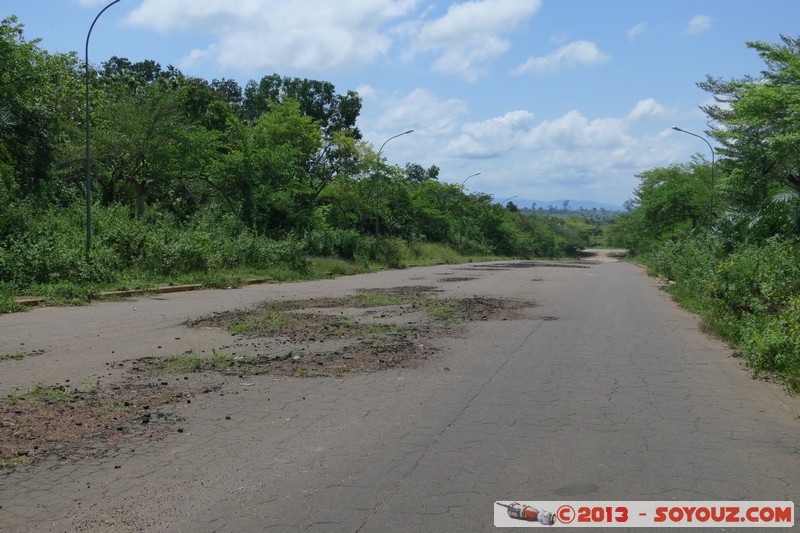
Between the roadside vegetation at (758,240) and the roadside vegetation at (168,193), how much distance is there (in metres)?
14.9

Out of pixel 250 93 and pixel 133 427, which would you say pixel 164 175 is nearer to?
pixel 133 427

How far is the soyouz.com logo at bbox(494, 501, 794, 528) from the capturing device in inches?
169

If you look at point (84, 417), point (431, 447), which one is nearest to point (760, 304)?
point (431, 447)

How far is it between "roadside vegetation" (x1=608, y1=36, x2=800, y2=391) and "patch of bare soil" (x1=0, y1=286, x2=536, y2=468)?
4.45 metres

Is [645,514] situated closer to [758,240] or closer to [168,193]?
[758,240]

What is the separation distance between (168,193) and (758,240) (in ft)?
98.1

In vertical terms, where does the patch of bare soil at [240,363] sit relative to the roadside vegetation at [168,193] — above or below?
below

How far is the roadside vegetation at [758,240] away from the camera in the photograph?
9008mm

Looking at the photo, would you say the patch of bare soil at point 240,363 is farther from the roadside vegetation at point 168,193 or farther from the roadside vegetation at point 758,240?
the roadside vegetation at point 168,193

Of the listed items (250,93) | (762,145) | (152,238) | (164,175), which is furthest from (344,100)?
(762,145)

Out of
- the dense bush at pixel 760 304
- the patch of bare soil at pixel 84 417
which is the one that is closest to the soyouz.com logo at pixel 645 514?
the patch of bare soil at pixel 84 417

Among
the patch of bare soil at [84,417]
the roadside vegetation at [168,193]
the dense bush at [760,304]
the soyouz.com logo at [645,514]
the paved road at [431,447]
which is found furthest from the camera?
the roadside vegetation at [168,193]

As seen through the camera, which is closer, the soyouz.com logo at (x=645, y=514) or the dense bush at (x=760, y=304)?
the soyouz.com logo at (x=645, y=514)

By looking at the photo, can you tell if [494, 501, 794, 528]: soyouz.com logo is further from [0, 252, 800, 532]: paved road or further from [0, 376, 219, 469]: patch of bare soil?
[0, 376, 219, 469]: patch of bare soil
